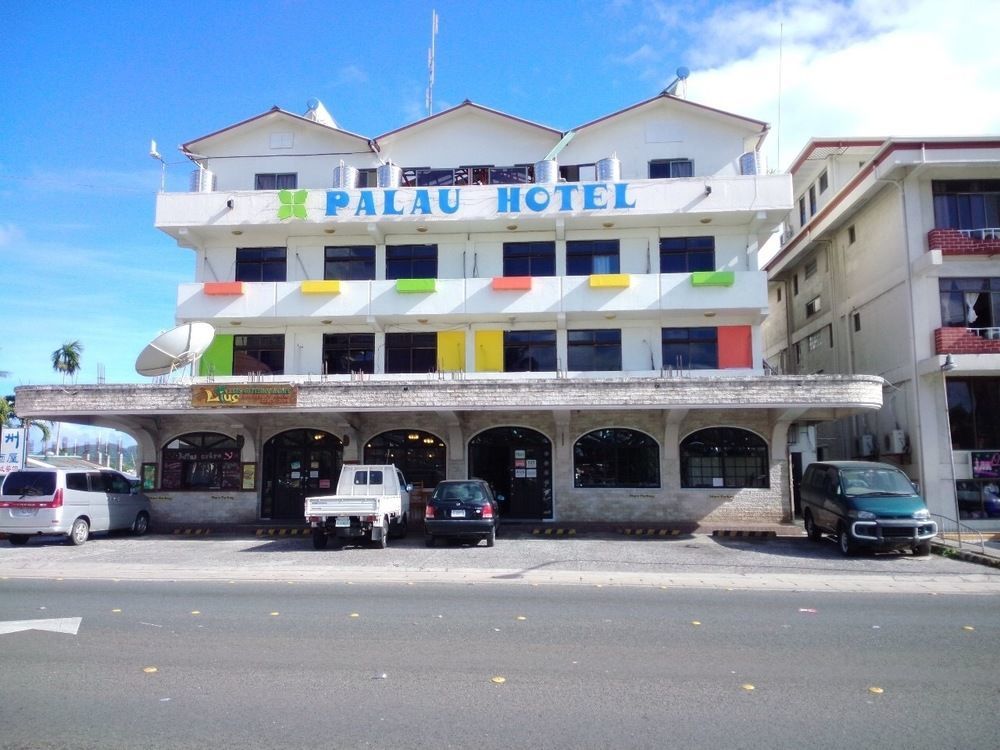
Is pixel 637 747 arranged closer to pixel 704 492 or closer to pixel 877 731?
pixel 877 731

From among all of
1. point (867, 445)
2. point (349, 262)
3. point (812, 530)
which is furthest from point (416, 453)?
point (867, 445)

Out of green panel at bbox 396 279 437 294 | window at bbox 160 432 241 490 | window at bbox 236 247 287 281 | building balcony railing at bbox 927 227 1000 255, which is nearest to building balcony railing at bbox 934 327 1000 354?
building balcony railing at bbox 927 227 1000 255

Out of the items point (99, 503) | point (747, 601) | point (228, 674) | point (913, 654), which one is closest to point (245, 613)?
point (228, 674)

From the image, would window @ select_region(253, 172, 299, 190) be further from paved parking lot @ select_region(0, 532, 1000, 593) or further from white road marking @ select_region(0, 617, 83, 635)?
white road marking @ select_region(0, 617, 83, 635)

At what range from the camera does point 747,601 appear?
35.1 feet

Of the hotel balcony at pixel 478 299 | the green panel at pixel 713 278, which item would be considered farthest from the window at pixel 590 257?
the green panel at pixel 713 278

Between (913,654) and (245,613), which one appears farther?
(245,613)

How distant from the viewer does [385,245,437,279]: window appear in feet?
86.1

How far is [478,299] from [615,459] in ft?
23.0

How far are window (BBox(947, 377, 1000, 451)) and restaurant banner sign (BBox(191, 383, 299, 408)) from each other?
19704mm

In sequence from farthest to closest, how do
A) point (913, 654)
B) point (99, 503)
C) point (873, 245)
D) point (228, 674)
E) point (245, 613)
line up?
1. point (873, 245)
2. point (99, 503)
3. point (245, 613)
4. point (913, 654)
5. point (228, 674)

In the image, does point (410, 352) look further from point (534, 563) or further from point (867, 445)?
point (867, 445)

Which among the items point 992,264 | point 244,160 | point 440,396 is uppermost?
point 244,160

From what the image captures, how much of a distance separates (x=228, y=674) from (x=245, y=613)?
9.77 feet
